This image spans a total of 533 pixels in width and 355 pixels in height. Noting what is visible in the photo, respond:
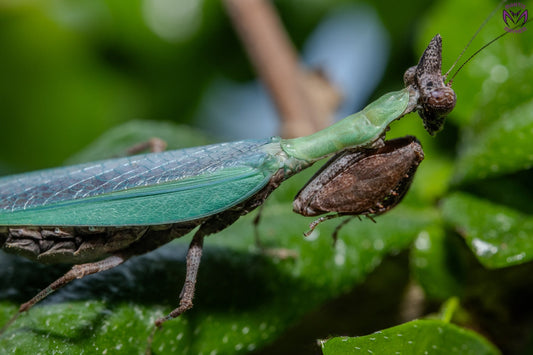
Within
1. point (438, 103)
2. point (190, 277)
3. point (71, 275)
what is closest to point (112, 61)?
point (71, 275)

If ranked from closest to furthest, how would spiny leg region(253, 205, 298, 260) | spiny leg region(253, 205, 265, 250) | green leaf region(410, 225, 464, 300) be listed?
green leaf region(410, 225, 464, 300), spiny leg region(253, 205, 298, 260), spiny leg region(253, 205, 265, 250)

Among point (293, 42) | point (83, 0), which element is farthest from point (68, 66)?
point (293, 42)

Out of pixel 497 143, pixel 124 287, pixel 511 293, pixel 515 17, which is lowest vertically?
pixel 511 293

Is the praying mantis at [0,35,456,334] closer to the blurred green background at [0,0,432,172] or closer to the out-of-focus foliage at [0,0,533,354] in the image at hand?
the out-of-focus foliage at [0,0,533,354]

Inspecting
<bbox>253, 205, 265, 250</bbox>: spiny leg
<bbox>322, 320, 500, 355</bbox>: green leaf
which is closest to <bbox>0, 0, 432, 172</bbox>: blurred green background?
<bbox>253, 205, 265, 250</bbox>: spiny leg

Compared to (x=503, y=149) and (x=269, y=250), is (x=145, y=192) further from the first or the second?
(x=503, y=149)

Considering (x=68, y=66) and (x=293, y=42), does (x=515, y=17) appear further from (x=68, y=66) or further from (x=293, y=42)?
(x=68, y=66)
